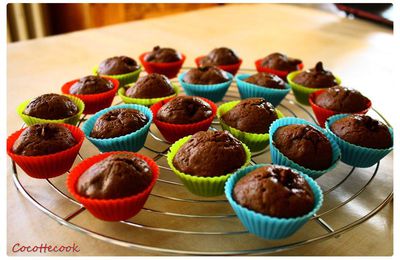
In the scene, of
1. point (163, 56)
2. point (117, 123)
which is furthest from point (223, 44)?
point (117, 123)

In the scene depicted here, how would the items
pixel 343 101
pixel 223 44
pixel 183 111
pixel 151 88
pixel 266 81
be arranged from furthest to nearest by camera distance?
pixel 223 44, pixel 266 81, pixel 151 88, pixel 343 101, pixel 183 111

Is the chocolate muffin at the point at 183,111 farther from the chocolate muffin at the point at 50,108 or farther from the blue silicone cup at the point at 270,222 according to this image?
the blue silicone cup at the point at 270,222

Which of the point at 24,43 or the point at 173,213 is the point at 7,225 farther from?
the point at 24,43

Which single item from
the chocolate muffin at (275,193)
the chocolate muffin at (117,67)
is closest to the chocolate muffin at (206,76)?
the chocolate muffin at (117,67)

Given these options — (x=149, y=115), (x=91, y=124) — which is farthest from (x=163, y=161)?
(x=91, y=124)

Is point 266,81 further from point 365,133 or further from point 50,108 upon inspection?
point 50,108
